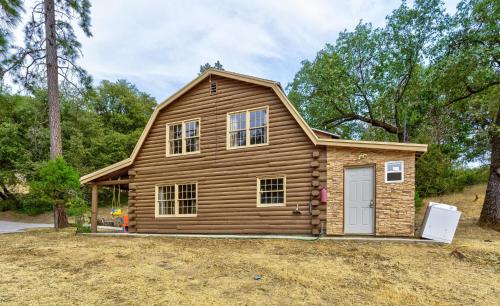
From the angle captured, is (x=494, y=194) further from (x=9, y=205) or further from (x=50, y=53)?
(x=9, y=205)

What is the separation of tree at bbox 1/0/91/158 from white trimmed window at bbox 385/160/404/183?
1466 cm

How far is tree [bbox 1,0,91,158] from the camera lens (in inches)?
576

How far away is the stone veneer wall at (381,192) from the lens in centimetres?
881

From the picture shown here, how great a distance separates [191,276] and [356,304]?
3.12 m

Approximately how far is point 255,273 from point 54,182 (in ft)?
34.7

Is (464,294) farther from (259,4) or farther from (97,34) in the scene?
(97,34)

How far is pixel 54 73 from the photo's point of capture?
1496 centimetres

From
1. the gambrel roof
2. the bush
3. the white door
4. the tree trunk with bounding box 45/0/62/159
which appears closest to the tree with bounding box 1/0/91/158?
the tree trunk with bounding box 45/0/62/159

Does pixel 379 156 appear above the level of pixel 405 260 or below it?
above

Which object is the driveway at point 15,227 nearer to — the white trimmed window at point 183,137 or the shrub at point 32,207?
the shrub at point 32,207

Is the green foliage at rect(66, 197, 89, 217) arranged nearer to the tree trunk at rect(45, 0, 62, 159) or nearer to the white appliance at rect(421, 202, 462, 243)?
the tree trunk at rect(45, 0, 62, 159)

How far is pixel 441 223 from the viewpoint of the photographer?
8.03 metres

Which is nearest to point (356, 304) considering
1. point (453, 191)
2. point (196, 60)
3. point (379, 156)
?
point (379, 156)

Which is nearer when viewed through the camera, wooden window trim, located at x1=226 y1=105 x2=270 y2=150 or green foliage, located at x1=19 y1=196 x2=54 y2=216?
wooden window trim, located at x1=226 y1=105 x2=270 y2=150
